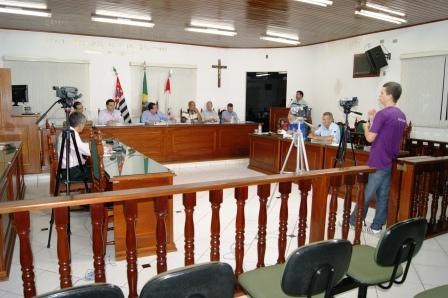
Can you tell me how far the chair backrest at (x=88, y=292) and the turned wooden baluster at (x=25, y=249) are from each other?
675 mm

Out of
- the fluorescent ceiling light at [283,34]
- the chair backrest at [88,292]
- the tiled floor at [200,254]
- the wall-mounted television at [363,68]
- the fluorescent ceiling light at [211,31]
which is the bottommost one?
the tiled floor at [200,254]

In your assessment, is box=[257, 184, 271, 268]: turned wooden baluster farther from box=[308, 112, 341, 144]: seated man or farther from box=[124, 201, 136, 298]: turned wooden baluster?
box=[308, 112, 341, 144]: seated man

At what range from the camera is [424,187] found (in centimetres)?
348

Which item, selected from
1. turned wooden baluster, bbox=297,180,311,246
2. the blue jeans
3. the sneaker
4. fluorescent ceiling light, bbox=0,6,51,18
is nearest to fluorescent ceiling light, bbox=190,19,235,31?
fluorescent ceiling light, bbox=0,6,51,18

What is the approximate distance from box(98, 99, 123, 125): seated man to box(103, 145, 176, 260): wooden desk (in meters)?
4.50

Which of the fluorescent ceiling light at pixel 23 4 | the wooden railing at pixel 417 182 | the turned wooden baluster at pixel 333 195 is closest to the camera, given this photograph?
the turned wooden baluster at pixel 333 195

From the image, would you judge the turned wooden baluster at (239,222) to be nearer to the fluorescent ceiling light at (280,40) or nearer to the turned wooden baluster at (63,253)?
the turned wooden baluster at (63,253)

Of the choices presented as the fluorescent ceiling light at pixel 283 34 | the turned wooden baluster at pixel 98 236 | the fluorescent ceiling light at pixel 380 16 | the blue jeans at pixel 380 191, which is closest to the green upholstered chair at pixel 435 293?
the turned wooden baluster at pixel 98 236

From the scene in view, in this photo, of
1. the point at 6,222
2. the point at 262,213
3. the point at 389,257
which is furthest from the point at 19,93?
the point at 389,257

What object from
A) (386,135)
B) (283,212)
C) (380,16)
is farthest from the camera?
(380,16)

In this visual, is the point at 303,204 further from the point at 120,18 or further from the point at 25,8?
the point at 25,8

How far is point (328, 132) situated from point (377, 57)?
267 cm

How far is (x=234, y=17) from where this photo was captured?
21.4 ft

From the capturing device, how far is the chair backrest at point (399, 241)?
1.82 meters
